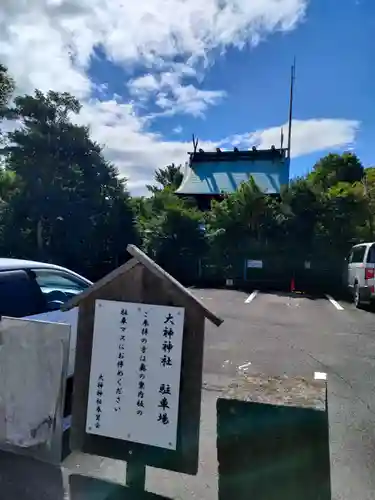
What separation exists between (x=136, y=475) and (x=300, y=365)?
4.11 metres

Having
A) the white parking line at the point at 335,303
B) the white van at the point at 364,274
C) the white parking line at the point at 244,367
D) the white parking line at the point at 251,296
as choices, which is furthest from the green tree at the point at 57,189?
the white parking line at the point at 244,367

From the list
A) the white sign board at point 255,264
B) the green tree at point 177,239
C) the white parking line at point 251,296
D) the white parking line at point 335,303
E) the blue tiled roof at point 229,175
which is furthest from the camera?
the blue tiled roof at point 229,175

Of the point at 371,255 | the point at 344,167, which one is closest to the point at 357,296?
the point at 371,255

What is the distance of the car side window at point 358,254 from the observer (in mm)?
10692

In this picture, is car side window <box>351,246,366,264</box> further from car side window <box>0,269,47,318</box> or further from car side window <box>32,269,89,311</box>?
car side window <box>0,269,47,318</box>

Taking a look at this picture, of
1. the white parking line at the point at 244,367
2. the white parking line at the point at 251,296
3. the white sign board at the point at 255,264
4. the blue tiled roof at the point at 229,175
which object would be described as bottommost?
the white parking line at the point at 244,367

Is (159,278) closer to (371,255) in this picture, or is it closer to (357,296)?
Answer: (371,255)

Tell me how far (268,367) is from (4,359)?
152 inches

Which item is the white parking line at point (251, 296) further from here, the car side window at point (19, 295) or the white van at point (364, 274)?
the car side window at point (19, 295)

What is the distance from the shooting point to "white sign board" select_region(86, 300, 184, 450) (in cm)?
194

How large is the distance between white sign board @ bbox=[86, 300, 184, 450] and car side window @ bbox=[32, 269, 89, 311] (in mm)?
1675

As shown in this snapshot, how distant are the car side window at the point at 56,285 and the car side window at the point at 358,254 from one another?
819 centimetres

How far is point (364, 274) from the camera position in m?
10.0

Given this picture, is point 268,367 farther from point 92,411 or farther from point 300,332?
point 92,411
